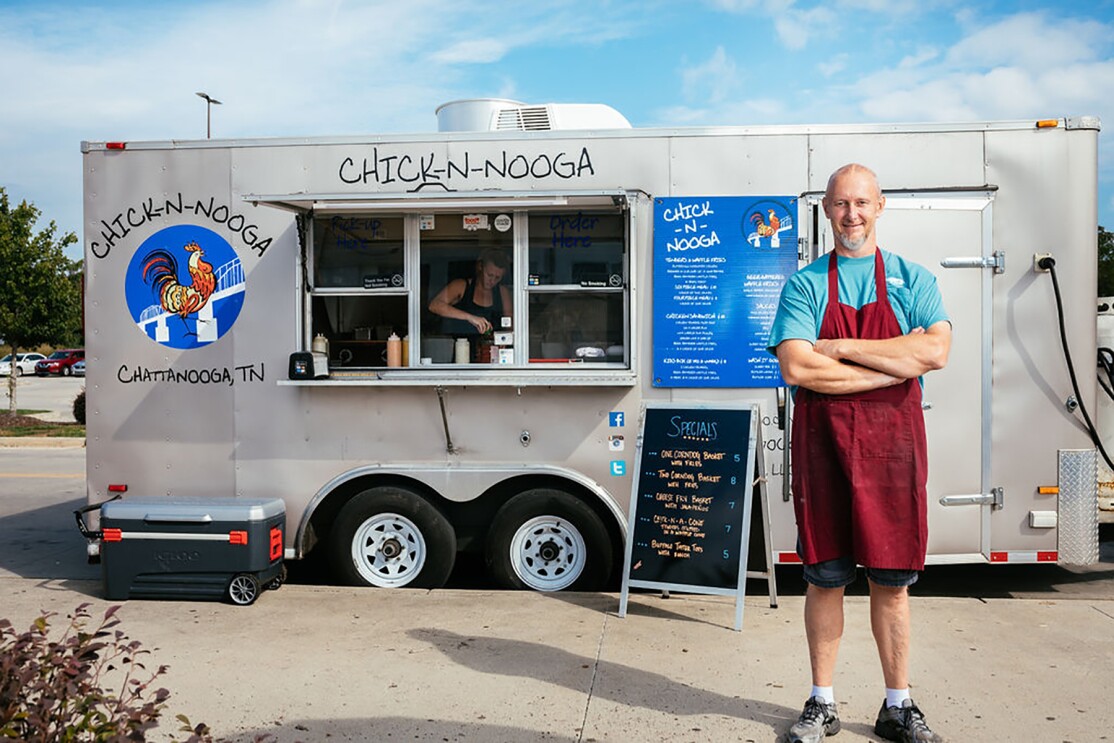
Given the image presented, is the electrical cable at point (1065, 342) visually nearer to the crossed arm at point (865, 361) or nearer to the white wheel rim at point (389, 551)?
the crossed arm at point (865, 361)

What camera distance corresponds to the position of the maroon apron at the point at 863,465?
12.7ft

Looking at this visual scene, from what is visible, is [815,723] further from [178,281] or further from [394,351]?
[178,281]

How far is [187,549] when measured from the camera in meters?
6.36

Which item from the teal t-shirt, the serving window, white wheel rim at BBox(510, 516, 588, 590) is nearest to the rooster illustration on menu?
the serving window

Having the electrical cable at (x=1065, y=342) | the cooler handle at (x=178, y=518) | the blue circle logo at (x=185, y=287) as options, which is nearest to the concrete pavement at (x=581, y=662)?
the cooler handle at (x=178, y=518)

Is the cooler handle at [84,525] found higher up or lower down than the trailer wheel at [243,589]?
higher up

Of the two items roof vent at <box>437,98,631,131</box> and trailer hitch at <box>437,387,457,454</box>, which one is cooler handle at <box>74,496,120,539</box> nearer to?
trailer hitch at <box>437,387,457,454</box>

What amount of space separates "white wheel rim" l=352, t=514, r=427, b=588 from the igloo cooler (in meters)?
0.56

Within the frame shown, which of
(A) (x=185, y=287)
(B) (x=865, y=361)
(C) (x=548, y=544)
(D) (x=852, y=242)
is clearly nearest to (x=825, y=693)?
(B) (x=865, y=361)

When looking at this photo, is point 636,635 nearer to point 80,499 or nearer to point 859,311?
point 859,311

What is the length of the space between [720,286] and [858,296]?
2.38 meters

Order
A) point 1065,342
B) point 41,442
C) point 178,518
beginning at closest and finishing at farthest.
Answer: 1. point 1065,342
2. point 178,518
3. point 41,442

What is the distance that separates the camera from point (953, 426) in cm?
634

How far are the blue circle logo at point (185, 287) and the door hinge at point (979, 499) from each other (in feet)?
15.7
